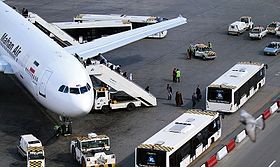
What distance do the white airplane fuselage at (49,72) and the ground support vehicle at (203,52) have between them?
2367 cm

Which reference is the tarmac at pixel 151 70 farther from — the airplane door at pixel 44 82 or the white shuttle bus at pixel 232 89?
the airplane door at pixel 44 82

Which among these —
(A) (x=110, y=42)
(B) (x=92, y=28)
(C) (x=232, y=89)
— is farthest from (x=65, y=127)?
(B) (x=92, y=28)

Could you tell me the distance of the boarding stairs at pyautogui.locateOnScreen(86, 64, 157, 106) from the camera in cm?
6262

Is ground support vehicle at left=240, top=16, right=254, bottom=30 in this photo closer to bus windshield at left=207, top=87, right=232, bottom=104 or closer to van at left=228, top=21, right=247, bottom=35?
van at left=228, top=21, right=247, bottom=35

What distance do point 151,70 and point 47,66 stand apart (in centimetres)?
2344

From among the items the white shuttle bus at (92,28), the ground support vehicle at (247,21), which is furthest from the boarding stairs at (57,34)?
the ground support vehicle at (247,21)

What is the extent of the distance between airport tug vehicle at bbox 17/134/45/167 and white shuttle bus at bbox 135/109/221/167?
703 centimetres

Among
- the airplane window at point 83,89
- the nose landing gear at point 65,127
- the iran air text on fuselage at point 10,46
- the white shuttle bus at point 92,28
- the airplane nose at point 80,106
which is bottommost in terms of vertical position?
the nose landing gear at point 65,127

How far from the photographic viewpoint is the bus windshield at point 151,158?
154 feet

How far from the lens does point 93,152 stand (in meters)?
49.2

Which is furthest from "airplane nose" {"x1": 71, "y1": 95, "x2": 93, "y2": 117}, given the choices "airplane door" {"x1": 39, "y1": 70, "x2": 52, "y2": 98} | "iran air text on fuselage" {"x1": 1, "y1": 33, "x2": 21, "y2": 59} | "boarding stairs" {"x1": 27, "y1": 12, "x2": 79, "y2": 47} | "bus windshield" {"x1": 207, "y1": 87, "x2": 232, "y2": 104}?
"boarding stairs" {"x1": 27, "y1": 12, "x2": 79, "y2": 47}

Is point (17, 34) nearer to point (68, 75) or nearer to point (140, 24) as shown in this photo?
point (68, 75)

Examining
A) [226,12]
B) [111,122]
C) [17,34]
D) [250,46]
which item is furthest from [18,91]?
[226,12]

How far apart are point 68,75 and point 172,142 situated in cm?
1039
